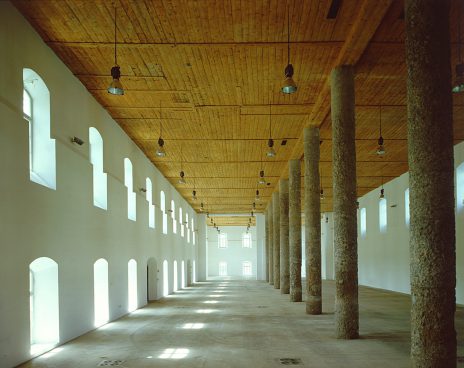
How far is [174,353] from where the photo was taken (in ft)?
39.2

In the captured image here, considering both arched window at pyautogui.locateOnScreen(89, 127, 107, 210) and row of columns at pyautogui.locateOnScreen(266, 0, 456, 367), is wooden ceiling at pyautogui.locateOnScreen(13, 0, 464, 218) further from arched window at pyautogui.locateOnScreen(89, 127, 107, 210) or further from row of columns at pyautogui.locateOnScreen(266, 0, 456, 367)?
row of columns at pyautogui.locateOnScreen(266, 0, 456, 367)

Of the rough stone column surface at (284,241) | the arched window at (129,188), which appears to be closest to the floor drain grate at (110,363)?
the arched window at (129,188)

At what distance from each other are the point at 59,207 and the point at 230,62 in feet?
19.4

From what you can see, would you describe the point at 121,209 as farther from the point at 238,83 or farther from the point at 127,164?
the point at 238,83

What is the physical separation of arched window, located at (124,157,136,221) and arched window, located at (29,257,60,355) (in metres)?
9.24

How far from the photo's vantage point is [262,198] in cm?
4294

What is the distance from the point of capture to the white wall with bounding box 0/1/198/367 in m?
10.2

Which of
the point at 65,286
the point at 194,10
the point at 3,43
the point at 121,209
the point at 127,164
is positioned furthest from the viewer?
the point at 127,164

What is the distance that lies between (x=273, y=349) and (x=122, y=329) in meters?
5.83

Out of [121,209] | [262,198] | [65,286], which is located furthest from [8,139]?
[262,198]

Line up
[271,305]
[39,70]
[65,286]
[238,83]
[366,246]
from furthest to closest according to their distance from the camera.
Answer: [366,246]
[271,305]
[238,83]
[65,286]
[39,70]

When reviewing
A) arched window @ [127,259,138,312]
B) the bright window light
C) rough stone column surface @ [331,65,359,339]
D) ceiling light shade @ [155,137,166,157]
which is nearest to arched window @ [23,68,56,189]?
ceiling light shade @ [155,137,166,157]

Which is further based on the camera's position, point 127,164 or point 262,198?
point 262,198

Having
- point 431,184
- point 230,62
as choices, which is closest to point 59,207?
point 230,62
